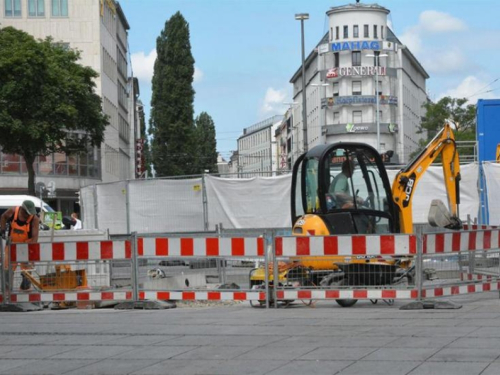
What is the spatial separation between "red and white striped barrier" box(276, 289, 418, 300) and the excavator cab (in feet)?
4.61

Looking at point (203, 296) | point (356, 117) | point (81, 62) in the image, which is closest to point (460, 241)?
point (203, 296)

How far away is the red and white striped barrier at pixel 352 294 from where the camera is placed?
15250mm

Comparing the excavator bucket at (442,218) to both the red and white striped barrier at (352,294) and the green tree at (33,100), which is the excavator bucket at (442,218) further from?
the green tree at (33,100)

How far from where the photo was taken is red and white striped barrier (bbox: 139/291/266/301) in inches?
625

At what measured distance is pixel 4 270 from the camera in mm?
16672

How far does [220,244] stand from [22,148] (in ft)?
114

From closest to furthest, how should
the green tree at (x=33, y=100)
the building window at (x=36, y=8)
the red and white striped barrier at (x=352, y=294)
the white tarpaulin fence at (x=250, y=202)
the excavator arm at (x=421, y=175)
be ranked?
the red and white striped barrier at (x=352, y=294)
the excavator arm at (x=421, y=175)
the white tarpaulin fence at (x=250, y=202)
the green tree at (x=33, y=100)
the building window at (x=36, y=8)

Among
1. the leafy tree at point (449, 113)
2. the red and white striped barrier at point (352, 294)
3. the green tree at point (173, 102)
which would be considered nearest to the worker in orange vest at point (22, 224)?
the red and white striped barrier at point (352, 294)

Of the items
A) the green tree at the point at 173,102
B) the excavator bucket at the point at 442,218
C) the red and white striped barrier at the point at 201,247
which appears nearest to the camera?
the red and white striped barrier at the point at 201,247

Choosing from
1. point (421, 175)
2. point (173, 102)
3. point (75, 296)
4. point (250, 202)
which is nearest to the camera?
point (75, 296)

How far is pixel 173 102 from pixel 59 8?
18.7m

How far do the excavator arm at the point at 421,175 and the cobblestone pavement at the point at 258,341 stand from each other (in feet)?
11.0

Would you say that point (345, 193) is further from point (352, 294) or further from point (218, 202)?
point (218, 202)

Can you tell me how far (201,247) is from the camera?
16.0 meters
